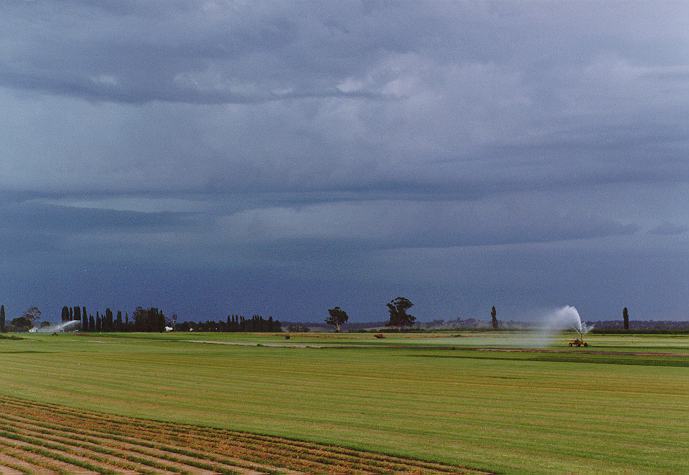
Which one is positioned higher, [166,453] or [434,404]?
[166,453]

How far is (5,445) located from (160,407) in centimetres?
1033

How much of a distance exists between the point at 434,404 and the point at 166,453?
14916 mm

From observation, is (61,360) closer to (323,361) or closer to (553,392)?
(323,361)

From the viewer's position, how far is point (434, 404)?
34.5m

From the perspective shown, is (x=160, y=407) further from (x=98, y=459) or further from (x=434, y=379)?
(x=434, y=379)

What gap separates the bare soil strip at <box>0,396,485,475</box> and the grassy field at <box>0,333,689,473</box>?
1.23 m

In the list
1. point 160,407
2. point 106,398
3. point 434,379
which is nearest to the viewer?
point 160,407

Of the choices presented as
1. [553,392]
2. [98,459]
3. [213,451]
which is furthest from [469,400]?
[98,459]

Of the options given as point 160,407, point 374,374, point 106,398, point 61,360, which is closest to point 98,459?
point 160,407

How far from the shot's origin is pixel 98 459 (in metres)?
21.5

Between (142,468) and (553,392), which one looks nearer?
(142,468)

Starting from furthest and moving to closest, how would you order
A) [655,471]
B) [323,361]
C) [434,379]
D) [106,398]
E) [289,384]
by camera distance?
[323,361], [434,379], [289,384], [106,398], [655,471]

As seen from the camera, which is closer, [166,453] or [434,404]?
[166,453]

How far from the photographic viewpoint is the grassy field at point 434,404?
22844mm
